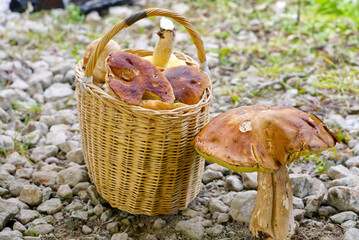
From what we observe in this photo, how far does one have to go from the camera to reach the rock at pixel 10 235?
83.7 inches

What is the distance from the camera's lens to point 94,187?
2.59 m

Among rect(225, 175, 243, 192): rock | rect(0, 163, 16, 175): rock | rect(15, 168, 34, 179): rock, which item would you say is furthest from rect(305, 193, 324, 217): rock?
rect(0, 163, 16, 175): rock

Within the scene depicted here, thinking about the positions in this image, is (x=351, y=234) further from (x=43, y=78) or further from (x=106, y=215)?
(x=43, y=78)

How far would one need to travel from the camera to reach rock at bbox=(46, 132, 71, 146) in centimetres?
317

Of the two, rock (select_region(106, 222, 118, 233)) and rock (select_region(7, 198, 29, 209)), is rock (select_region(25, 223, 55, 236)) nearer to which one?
rock (select_region(7, 198, 29, 209))

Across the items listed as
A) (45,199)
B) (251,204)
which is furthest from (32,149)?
(251,204)

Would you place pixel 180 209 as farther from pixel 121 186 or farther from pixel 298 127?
pixel 298 127

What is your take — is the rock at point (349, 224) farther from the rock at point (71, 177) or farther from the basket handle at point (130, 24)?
the rock at point (71, 177)

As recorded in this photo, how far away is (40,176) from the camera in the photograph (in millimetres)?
2732

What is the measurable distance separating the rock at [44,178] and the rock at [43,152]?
0.77 feet

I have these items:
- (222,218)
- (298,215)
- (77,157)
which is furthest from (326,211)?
(77,157)

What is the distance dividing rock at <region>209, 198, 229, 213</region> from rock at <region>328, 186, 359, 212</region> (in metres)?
0.65

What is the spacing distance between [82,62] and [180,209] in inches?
44.6

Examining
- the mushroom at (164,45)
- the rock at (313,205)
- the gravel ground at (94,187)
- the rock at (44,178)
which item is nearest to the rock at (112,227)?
the gravel ground at (94,187)
